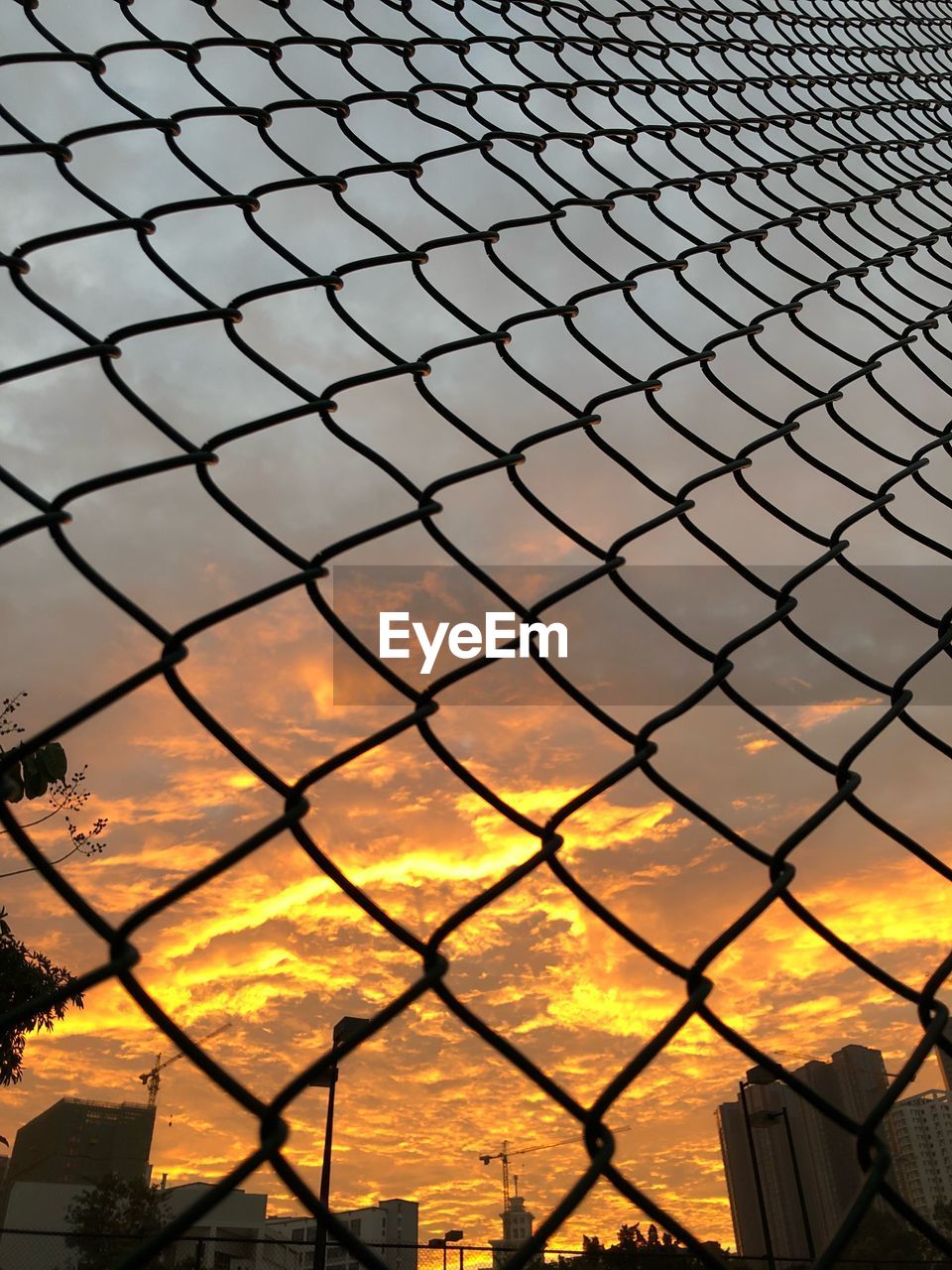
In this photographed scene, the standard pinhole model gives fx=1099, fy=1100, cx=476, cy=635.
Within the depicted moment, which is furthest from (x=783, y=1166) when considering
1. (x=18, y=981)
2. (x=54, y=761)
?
(x=54, y=761)

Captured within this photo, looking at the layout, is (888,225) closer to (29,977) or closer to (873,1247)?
(29,977)

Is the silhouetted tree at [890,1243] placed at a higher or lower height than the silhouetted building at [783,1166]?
lower

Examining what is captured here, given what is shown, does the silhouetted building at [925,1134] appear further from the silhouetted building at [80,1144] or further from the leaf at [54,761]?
the silhouetted building at [80,1144]

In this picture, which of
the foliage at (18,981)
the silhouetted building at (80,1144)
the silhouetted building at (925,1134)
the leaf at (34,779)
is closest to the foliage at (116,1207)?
the silhouetted building at (80,1144)

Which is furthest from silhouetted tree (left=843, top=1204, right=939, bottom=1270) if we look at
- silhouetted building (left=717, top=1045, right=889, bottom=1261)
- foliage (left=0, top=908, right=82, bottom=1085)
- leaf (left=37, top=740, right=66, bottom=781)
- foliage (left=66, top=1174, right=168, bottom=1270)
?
leaf (left=37, top=740, right=66, bottom=781)

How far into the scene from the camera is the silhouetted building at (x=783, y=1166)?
18859mm

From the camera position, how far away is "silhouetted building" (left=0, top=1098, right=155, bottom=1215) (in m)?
21.9

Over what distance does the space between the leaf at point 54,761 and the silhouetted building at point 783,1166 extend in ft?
49.9

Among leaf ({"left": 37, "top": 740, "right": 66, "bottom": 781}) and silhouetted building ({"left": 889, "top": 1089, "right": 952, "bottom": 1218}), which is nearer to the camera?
leaf ({"left": 37, "top": 740, "right": 66, "bottom": 781})

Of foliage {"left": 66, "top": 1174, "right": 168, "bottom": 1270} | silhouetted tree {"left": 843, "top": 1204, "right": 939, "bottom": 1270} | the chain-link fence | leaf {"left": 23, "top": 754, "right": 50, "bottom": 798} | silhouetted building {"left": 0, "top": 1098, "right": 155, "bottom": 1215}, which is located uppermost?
silhouetted building {"left": 0, "top": 1098, "right": 155, "bottom": 1215}

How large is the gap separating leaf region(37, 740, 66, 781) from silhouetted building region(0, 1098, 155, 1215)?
2013cm

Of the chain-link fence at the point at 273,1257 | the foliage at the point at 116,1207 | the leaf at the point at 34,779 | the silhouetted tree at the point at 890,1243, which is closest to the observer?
the leaf at the point at 34,779

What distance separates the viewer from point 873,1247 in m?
24.1

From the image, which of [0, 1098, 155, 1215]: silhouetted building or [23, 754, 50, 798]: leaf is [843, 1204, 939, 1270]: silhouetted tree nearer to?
[0, 1098, 155, 1215]: silhouetted building
